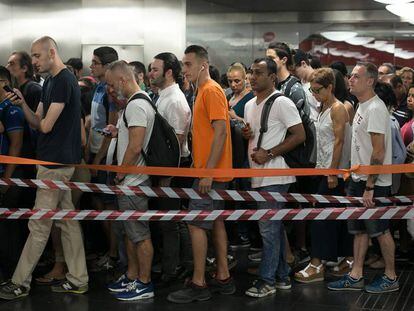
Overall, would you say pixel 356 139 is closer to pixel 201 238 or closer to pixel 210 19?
pixel 201 238

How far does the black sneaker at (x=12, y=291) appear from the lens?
6.35 meters

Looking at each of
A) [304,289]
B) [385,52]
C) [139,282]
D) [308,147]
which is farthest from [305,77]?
[385,52]

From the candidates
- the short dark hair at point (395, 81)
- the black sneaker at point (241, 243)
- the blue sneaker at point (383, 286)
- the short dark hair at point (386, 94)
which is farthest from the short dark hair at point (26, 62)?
the short dark hair at point (395, 81)

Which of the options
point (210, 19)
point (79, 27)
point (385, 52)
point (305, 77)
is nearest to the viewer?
point (305, 77)

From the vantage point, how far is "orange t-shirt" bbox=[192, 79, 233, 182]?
611cm

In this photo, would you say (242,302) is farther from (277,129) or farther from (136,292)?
(277,129)

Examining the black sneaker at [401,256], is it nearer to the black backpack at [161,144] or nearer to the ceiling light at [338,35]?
the black backpack at [161,144]

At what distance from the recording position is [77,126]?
21.2ft

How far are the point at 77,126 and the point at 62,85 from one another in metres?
0.36

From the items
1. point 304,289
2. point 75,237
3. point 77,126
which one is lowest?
point 304,289

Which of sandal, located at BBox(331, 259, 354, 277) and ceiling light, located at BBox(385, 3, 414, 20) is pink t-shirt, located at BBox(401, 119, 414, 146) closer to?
sandal, located at BBox(331, 259, 354, 277)

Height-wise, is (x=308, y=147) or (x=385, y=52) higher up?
(x=385, y=52)

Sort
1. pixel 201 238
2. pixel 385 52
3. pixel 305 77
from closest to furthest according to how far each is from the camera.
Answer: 1. pixel 201 238
2. pixel 305 77
3. pixel 385 52

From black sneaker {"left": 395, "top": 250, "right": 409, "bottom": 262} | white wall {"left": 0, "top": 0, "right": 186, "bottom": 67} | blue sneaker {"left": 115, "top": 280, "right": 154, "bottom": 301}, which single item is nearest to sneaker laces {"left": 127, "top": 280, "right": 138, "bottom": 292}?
blue sneaker {"left": 115, "top": 280, "right": 154, "bottom": 301}
